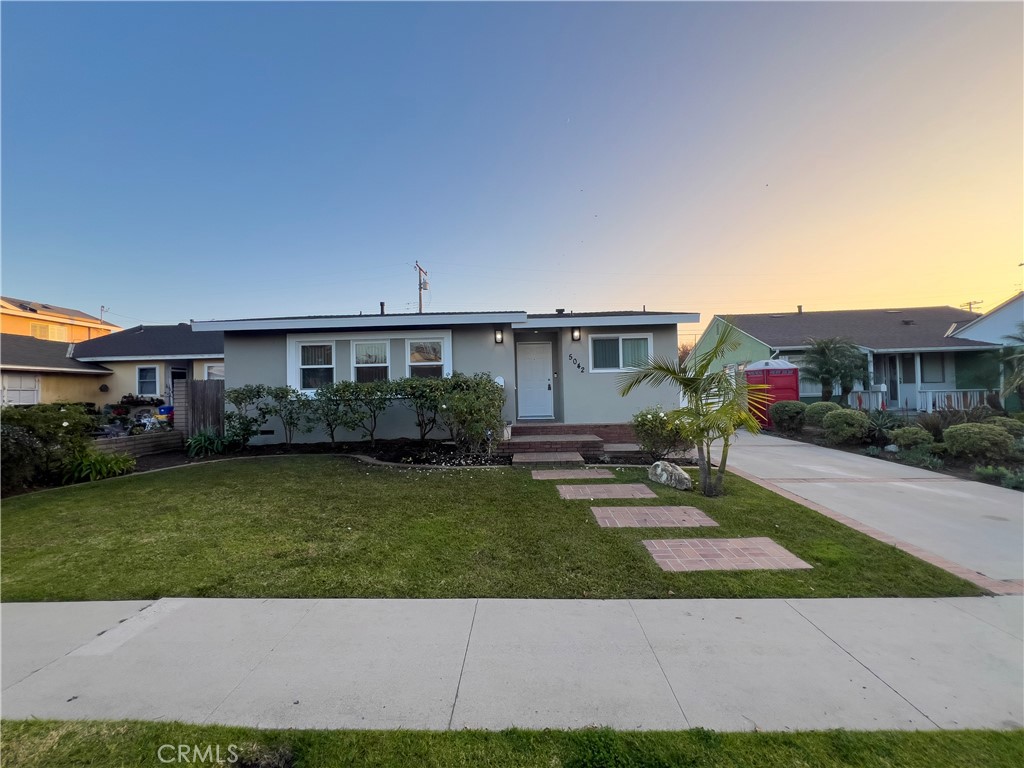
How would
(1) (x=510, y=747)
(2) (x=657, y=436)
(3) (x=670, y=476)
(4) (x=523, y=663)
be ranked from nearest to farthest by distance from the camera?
(1) (x=510, y=747) → (4) (x=523, y=663) → (3) (x=670, y=476) → (2) (x=657, y=436)

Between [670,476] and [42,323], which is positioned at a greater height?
[42,323]

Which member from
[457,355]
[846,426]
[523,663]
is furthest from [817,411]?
[523,663]

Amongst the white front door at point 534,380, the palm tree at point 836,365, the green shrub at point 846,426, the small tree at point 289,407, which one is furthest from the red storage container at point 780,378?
the small tree at point 289,407

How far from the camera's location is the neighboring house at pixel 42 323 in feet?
77.5

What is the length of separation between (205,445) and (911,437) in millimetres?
16090

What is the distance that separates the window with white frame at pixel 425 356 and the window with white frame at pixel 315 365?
2.02m

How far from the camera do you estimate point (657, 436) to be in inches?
321

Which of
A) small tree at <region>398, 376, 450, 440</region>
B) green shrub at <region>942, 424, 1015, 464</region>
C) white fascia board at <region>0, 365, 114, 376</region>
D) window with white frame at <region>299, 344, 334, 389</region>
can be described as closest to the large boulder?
small tree at <region>398, 376, 450, 440</region>

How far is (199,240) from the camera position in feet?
46.9

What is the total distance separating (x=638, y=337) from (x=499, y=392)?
408 cm

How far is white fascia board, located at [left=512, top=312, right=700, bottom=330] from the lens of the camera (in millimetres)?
10242

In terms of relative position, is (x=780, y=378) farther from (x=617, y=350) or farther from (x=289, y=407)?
(x=289, y=407)

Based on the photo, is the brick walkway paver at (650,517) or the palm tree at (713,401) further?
the palm tree at (713,401)

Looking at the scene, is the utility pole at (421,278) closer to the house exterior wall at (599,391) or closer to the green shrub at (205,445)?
the green shrub at (205,445)
